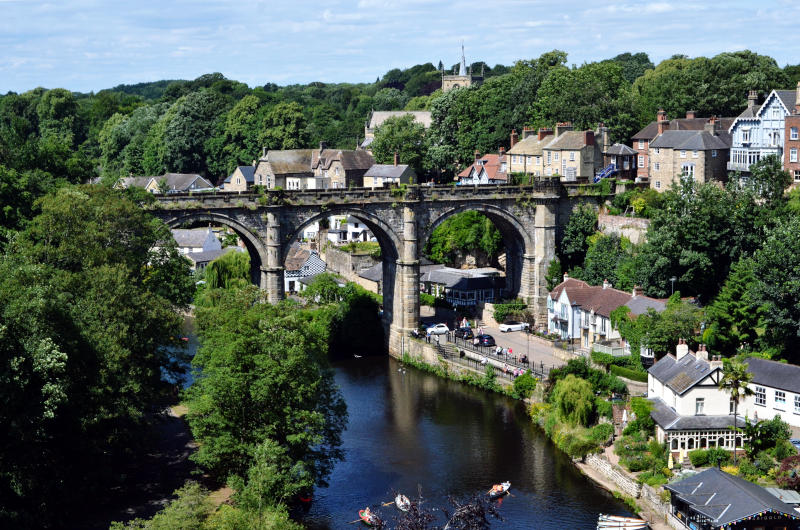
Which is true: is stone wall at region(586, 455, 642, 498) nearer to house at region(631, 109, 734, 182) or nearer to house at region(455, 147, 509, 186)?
house at region(631, 109, 734, 182)

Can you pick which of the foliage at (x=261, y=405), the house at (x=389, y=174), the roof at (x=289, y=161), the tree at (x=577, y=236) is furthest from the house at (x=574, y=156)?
the foliage at (x=261, y=405)

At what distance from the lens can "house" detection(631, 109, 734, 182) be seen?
79.0 metres

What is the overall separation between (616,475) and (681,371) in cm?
605

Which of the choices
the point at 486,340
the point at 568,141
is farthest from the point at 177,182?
the point at 486,340

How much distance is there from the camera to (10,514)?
112 feet

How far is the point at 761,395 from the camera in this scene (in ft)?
160

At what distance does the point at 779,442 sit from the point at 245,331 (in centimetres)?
2366

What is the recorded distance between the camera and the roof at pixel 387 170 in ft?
336

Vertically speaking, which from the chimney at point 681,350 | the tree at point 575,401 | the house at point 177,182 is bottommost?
the tree at point 575,401

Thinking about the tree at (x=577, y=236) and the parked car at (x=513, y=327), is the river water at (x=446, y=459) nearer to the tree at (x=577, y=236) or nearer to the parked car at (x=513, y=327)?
the parked car at (x=513, y=327)

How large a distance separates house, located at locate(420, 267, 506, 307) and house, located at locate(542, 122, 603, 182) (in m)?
9.65

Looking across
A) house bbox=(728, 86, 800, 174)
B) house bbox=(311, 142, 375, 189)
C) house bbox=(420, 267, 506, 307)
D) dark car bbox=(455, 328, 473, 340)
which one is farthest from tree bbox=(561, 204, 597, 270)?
house bbox=(311, 142, 375, 189)

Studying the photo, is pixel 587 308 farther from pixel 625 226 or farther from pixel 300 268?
pixel 300 268

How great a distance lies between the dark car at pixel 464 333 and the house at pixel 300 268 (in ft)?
74.9
